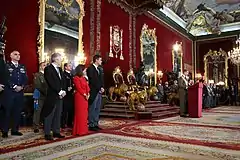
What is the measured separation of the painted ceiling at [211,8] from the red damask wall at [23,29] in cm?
1145

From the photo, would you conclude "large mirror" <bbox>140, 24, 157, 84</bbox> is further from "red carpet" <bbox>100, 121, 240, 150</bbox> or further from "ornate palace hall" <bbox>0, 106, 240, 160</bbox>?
"ornate palace hall" <bbox>0, 106, 240, 160</bbox>

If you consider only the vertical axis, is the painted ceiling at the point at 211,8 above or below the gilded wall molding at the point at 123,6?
above

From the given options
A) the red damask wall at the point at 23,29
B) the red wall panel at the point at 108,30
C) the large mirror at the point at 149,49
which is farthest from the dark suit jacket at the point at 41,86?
the large mirror at the point at 149,49

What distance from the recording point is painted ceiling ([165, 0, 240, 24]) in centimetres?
1689

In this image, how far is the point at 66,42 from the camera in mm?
7934

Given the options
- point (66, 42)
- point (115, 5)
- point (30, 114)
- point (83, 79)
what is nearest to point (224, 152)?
point (83, 79)

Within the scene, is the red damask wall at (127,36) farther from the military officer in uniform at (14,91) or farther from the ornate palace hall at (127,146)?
the ornate palace hall at (127,146)

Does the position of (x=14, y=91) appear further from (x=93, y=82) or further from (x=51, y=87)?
(x=93, y=82)

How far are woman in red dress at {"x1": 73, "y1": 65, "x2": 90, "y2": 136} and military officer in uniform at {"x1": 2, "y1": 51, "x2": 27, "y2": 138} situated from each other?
1.09 m

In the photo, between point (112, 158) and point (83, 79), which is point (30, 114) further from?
point (112, 158)

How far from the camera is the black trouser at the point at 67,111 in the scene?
19.2 feet

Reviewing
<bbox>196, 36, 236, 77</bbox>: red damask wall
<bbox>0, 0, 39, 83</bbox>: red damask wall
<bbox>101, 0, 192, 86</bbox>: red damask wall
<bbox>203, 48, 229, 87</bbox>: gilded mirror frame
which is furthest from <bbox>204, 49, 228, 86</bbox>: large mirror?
<bbox>0, 0, 39, 83</bbox>: red damask wall

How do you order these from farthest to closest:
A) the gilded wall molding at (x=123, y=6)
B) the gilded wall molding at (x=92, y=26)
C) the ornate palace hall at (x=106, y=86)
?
the gilded wall molding at (x=123, y=6)
the gilded wall molding at (x=92, y=26)
the ornate palace hall at (x=106, y=86)

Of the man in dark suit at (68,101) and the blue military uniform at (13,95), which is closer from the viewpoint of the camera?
the blue military uniform at (13,95)
